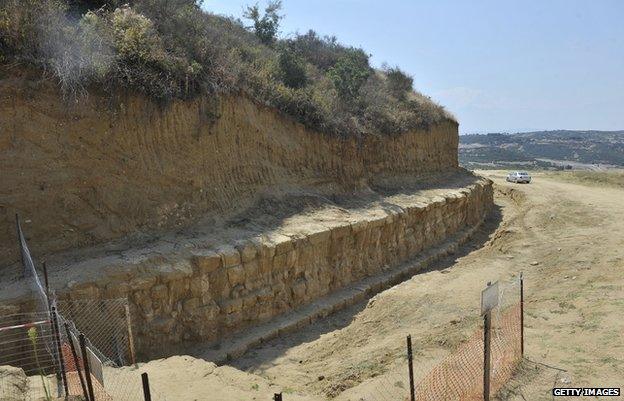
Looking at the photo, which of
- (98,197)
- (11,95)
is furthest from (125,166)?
(11,95)

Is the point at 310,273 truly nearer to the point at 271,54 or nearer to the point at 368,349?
the point at 368,349

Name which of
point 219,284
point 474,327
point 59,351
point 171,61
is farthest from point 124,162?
point 474,327

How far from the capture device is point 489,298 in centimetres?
586

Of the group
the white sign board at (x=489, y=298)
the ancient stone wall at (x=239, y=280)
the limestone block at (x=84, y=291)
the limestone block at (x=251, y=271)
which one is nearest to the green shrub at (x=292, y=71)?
the ancient stone wall at (x=239, y=280)

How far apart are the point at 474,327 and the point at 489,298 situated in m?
3.54

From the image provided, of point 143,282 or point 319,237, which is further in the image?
point 319,237

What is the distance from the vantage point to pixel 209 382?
7.23 m

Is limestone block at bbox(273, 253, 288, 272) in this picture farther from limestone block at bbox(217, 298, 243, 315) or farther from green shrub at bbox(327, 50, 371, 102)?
green shrub at bbox(327, 50, 371, 102)

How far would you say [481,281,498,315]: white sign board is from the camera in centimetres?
577

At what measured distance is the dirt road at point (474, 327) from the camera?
7.36 m

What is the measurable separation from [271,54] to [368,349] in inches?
527

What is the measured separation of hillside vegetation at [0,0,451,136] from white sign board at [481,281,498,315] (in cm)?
864

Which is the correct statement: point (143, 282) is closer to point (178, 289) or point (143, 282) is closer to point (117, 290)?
point (117, 290)

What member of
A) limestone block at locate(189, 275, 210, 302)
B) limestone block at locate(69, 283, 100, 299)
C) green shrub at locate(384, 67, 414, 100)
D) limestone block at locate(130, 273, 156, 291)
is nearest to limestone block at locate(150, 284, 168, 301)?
limestone block at locate(130, 273, 156, 291)
